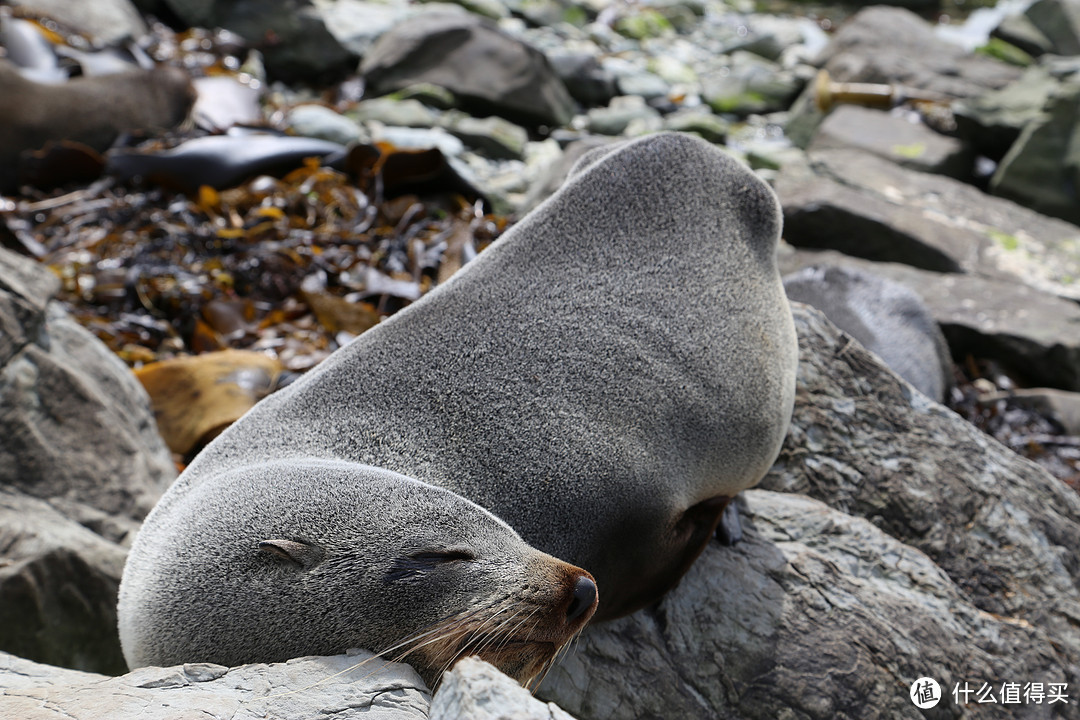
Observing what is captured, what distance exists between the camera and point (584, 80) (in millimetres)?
13875

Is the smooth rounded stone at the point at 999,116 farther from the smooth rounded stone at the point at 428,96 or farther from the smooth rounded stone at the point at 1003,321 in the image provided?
the smooth rounded stone at the point at 428,96

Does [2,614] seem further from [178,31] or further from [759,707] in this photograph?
[178,31]

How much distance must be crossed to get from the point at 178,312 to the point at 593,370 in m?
3.56

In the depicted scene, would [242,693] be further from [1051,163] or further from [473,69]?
[1051,163]

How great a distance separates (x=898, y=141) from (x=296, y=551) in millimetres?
11402

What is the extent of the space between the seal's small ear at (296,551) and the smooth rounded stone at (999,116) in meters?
12.0

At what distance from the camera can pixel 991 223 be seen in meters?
8.77

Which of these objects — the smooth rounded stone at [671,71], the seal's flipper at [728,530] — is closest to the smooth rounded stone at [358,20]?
the smooth rounded stone at [671,71]

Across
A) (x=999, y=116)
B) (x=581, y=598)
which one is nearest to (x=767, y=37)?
(x=999, y=116)

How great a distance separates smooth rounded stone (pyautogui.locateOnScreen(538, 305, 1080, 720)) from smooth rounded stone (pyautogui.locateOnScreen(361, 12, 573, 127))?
8426 millimetres

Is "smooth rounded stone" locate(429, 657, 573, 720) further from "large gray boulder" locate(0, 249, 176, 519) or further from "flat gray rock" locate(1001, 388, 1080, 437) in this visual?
"flat gray rock" locate(1001, 388, 1080, 437)

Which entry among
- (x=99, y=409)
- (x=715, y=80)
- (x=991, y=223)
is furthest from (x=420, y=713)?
(x=715, y=80)

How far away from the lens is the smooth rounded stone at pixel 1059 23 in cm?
1803

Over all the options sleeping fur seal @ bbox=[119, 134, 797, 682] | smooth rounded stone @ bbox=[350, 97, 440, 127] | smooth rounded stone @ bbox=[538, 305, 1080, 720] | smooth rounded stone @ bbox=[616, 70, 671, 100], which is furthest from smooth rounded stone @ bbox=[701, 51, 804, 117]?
sleeping fur seal @ bbox=[119, 134, 797, 682]
